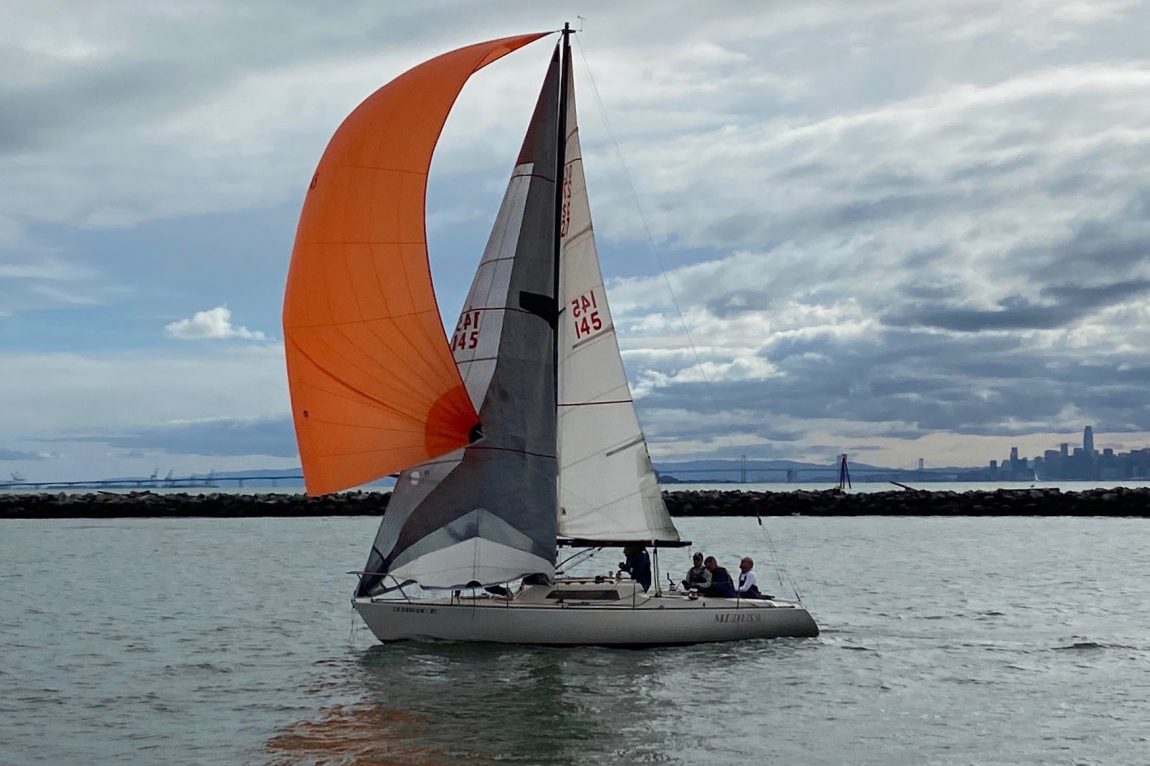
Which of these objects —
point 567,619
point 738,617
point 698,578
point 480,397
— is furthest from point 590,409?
point 738,617

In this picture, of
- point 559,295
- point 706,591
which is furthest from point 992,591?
point 559,295

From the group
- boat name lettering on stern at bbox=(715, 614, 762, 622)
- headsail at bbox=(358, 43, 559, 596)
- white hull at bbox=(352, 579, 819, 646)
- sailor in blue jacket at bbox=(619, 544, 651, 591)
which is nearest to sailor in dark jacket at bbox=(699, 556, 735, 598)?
white hull at bbox=(352, 579, 819, 646)

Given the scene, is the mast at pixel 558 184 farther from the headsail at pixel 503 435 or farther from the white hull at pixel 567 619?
the white hull at pixel 567 619

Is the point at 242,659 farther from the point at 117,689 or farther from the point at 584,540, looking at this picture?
the point at 584,540

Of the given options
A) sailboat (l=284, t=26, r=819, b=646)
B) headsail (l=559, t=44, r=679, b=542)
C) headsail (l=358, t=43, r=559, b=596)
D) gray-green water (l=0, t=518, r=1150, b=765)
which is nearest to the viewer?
gray-green water (l=0, t=518, r=1150, b=765)

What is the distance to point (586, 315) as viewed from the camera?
21453 mm

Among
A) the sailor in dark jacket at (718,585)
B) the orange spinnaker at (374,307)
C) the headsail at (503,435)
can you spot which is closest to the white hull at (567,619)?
the sailor in dark jacket at (718,585)

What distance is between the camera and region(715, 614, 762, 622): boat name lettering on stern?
2064cm

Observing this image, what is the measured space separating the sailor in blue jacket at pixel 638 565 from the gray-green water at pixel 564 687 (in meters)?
1.37

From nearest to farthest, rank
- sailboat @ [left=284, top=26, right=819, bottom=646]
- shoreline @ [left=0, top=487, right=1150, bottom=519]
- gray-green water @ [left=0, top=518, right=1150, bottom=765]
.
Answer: gray-green water @ [left=0, top=518, right=1150, bottom=765], sailboat @ [left=284, top=26, right=819, bottom=646], shoreline @ [left=0, top=487, right=1150, bottom=519]

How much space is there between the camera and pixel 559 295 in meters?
21.4

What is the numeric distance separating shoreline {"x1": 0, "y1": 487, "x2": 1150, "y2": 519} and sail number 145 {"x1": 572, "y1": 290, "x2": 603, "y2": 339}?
5741 cm

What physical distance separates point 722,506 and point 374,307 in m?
62.0

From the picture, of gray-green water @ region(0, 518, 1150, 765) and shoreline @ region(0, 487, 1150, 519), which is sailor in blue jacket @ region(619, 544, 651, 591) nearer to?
gray-green water @ region(0, 518, 1150, 765)
